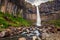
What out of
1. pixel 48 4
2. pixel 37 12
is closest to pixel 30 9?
pixel 37 12

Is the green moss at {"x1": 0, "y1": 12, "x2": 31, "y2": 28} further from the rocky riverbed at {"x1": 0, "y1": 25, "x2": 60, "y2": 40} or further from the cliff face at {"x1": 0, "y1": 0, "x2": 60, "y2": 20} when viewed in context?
the rocky riverbed at {"x1": 0, "y1": 25, "x2": 60, "y2": 40}

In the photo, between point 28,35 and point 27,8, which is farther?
point 27,8

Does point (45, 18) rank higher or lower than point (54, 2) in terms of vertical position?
lower

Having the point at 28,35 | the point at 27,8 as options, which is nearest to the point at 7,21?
the point at 28,35

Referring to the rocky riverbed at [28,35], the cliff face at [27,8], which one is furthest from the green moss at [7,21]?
the rocky riverbed at [28,35]

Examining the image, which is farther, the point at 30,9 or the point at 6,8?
the point at 30,9

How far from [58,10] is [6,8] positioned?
1274 inches

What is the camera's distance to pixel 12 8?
258 ft

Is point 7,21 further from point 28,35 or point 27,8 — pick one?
point 27,8

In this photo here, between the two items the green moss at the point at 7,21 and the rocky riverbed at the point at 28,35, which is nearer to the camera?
the rocky riverbed at the point at 28,35

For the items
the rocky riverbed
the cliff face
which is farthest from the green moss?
the rocky riverbed

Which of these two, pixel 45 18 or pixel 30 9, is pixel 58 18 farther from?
pixel 30 9

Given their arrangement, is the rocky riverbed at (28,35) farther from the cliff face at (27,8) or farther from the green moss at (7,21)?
the cliff face at (27,8)

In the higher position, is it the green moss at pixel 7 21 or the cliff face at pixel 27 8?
the cliff face at pixel 27 8
